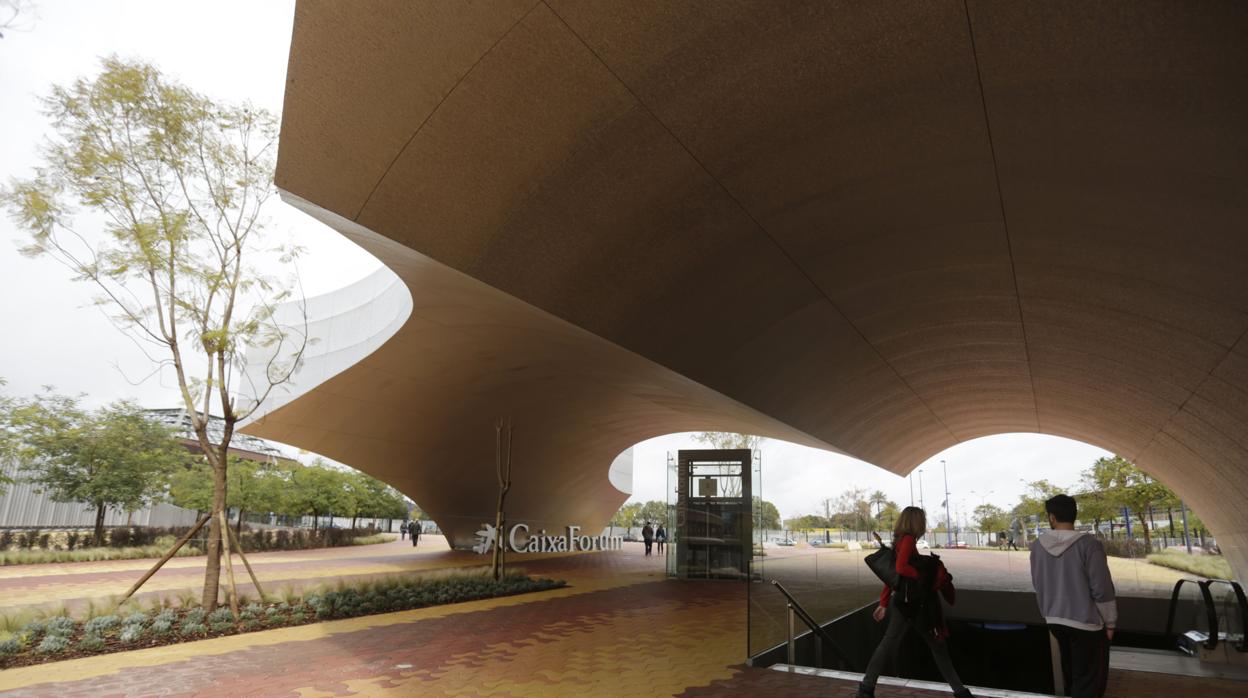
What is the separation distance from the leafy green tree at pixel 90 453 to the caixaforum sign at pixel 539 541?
1160cm

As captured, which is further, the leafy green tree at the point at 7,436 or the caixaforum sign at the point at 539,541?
the caixaforum sign at the point at 539,541

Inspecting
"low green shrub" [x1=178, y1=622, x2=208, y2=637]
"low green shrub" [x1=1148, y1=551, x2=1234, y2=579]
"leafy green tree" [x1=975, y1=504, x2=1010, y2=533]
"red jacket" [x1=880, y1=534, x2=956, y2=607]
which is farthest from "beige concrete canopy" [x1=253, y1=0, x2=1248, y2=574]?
"leafy green tree" [x1=975, y1=504, x2=1010, y2=533]

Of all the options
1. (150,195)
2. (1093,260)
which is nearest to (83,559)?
(150,195)

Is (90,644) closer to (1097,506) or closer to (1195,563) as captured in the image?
(1195,563)

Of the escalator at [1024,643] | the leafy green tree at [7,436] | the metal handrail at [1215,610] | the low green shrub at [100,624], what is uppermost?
the leafy green tree at [7,436]

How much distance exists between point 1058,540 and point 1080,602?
407 mm

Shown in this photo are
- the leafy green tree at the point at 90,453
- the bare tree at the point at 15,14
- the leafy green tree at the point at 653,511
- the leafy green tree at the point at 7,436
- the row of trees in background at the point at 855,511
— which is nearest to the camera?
the bare tree at the point at 15,14

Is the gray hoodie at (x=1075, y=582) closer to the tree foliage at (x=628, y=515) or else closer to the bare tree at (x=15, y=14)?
the bare tree at (x=15, y=14)

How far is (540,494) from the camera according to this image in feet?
84.9

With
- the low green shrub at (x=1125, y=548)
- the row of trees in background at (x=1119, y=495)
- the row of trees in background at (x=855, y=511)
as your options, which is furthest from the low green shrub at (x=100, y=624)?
the row of trees in background at (x=855, y=511)

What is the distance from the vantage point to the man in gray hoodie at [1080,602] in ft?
15.2

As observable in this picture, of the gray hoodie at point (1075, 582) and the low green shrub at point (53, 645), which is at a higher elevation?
the gray hoodie at point (1075, 582)

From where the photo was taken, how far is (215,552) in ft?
33.6

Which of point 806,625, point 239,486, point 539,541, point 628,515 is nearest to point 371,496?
point 239,486
